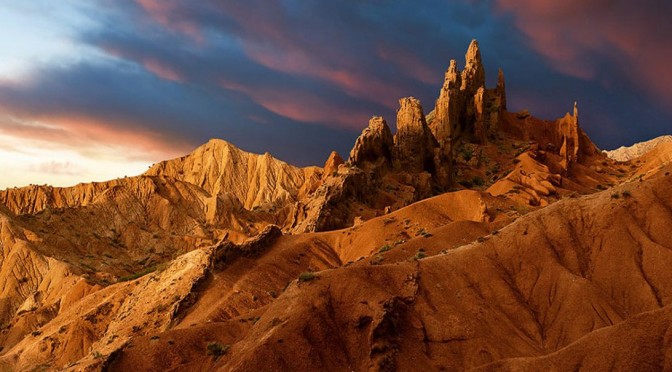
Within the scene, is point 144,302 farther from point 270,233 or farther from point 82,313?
point 270,233

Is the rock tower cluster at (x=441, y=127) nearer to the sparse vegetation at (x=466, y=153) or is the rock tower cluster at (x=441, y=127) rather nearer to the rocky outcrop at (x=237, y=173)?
the sparse vegetation at (x=466, y=153)

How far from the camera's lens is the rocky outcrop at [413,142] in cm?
11738

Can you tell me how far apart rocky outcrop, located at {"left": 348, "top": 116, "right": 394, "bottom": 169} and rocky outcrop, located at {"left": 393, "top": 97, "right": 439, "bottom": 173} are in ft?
9.77

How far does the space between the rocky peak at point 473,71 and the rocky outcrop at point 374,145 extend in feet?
118

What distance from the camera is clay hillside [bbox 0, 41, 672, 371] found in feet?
122

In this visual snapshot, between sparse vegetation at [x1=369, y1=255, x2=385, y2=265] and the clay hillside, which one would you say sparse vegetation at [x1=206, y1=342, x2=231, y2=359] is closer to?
the clay hillside

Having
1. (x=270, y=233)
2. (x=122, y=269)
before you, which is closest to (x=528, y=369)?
(x=270, y=233)

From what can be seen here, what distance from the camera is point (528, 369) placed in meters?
28.2

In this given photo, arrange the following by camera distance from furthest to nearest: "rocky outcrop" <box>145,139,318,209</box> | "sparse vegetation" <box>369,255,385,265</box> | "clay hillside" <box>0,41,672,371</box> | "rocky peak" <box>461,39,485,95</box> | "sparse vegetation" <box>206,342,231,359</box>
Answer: "rocky outcrop" <box>145,139,318,209</box>
"rocky peak" <box>461,39,485,95</box>
"sparse vegetation" <box>369,255,385,265</box>
"sparse vegetation" <box>206,342,231,359</box>
"clay hillside" <box>0,41,672,371</box>

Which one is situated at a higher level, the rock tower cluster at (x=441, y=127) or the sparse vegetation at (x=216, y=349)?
the rock tower cluster at (x=441, y=127)

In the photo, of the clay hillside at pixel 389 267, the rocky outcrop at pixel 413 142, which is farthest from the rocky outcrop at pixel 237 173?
the rocky outcrop at pixel 413 142

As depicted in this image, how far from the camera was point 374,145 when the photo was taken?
112m

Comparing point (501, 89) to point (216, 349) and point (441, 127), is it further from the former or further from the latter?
point (216, 349)

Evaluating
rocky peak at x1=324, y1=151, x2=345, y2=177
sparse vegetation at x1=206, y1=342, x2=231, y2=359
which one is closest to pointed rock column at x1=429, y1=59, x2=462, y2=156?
rocky peak at x1=324, y1=151, x2=345, y2=177
